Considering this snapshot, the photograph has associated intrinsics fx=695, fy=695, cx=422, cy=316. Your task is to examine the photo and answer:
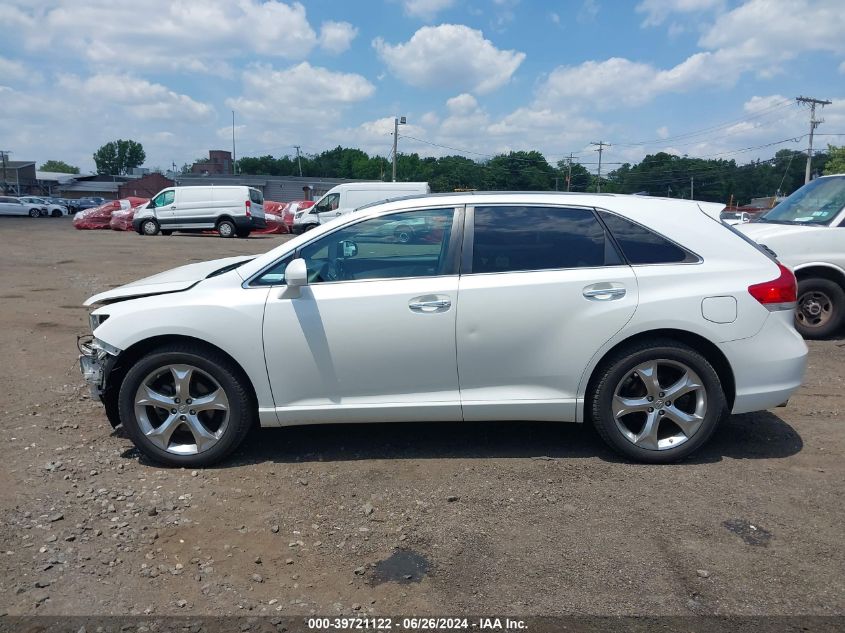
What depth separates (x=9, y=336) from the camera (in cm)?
808

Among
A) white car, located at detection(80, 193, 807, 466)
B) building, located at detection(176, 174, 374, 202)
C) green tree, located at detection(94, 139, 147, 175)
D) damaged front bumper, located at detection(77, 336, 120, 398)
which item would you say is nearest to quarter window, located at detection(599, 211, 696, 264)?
white car, located at detection(80, 193, 807, 466)

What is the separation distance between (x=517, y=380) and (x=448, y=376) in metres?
0.43

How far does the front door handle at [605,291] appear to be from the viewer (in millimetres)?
4289

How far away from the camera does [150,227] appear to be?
2894cm

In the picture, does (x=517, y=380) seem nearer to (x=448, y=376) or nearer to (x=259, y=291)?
(x=448, y=376)

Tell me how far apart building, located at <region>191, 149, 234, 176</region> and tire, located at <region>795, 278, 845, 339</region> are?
99.0m

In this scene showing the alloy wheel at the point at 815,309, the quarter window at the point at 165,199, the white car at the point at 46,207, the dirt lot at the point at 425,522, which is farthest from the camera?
Result: the white car at the point at 46,207

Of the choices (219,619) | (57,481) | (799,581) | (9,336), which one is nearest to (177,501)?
(57,481)

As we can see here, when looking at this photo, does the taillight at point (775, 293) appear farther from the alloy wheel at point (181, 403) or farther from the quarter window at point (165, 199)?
the quarter window at point (165, 199)

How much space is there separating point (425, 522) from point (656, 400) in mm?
1682

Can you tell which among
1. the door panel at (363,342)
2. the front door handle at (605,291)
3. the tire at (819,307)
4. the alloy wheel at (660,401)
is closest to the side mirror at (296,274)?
the door panel at (363,342)

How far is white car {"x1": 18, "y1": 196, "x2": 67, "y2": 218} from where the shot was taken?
52.0 m

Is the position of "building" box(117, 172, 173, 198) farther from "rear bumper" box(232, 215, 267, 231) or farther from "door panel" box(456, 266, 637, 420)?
"door panel" box(456, 266, 637, 420)

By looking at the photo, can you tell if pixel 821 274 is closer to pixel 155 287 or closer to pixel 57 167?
pixel 155 287
